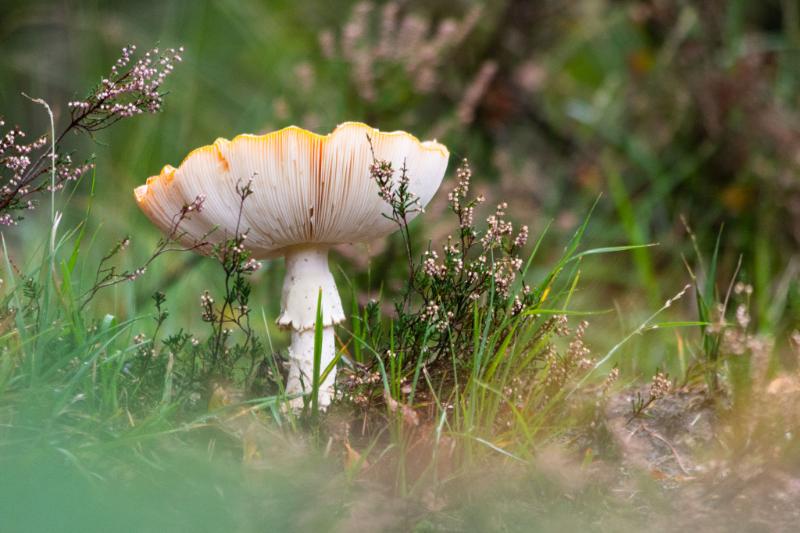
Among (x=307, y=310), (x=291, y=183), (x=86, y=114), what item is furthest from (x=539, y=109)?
(x=86, y=114)

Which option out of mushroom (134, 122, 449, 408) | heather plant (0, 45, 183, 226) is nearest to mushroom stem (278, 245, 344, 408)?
mushroom (134, 122, 449, 408)

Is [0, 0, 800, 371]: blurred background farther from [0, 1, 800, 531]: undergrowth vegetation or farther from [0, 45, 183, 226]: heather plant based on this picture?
[0, 45, 183, 226]: heather plant

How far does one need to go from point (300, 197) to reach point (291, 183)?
0.04 meters

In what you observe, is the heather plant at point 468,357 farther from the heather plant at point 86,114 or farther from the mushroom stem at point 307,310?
the heather plant at point 86,114

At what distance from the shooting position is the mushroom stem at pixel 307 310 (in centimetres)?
234

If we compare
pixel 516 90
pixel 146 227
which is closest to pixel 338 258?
pixel 146 227

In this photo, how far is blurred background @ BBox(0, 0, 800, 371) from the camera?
4.55m

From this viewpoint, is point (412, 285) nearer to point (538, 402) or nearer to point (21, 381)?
point (538, 402)

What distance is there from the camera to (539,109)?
5504 millimetres

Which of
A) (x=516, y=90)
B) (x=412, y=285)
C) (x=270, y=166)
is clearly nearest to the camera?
(x=270, y=166)

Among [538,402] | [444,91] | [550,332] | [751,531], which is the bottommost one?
[751,531]

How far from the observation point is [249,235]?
229cm

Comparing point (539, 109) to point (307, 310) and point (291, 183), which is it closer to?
point (307, 310)

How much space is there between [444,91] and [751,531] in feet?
12.0
